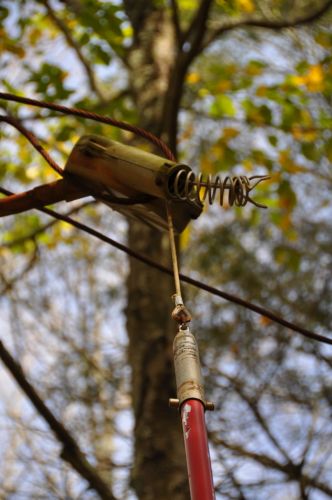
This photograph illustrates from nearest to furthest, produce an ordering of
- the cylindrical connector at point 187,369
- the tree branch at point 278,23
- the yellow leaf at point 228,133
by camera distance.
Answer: the cylindrical connector at point 187,369
the tree branch at point 278,23
the yellow leaf at point 228,133

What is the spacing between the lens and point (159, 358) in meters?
2.67

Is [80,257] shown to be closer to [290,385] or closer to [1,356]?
[290,385]

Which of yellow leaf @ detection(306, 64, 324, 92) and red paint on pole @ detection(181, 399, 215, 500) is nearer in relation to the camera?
red paint on pole @ detection(181, 399, 215, 500)

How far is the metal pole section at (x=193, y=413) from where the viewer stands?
0.85m

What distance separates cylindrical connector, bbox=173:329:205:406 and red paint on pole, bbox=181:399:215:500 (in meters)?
Result: 0.01

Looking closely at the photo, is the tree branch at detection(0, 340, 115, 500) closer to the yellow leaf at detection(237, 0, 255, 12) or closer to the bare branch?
the bare branch

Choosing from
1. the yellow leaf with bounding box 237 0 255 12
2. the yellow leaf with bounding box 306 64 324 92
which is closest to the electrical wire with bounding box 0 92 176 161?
the yellow leaf with bounding box 306 64 324 92

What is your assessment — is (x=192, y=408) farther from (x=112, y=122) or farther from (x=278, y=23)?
(x=278, y=23)

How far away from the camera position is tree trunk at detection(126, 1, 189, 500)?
241cm

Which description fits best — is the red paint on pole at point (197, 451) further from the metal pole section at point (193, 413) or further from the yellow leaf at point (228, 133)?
the yellow leaf at point (228, 133)

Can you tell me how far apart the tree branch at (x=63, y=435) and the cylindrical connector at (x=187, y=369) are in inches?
38.6

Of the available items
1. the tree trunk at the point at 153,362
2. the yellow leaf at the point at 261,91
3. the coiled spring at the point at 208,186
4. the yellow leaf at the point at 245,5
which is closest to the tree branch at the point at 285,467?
the tree trunk at the point at 153,362

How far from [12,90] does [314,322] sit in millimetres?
2072

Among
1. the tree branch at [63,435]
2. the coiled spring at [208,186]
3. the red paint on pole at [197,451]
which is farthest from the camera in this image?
Answer: the tree branch at [63,435]
